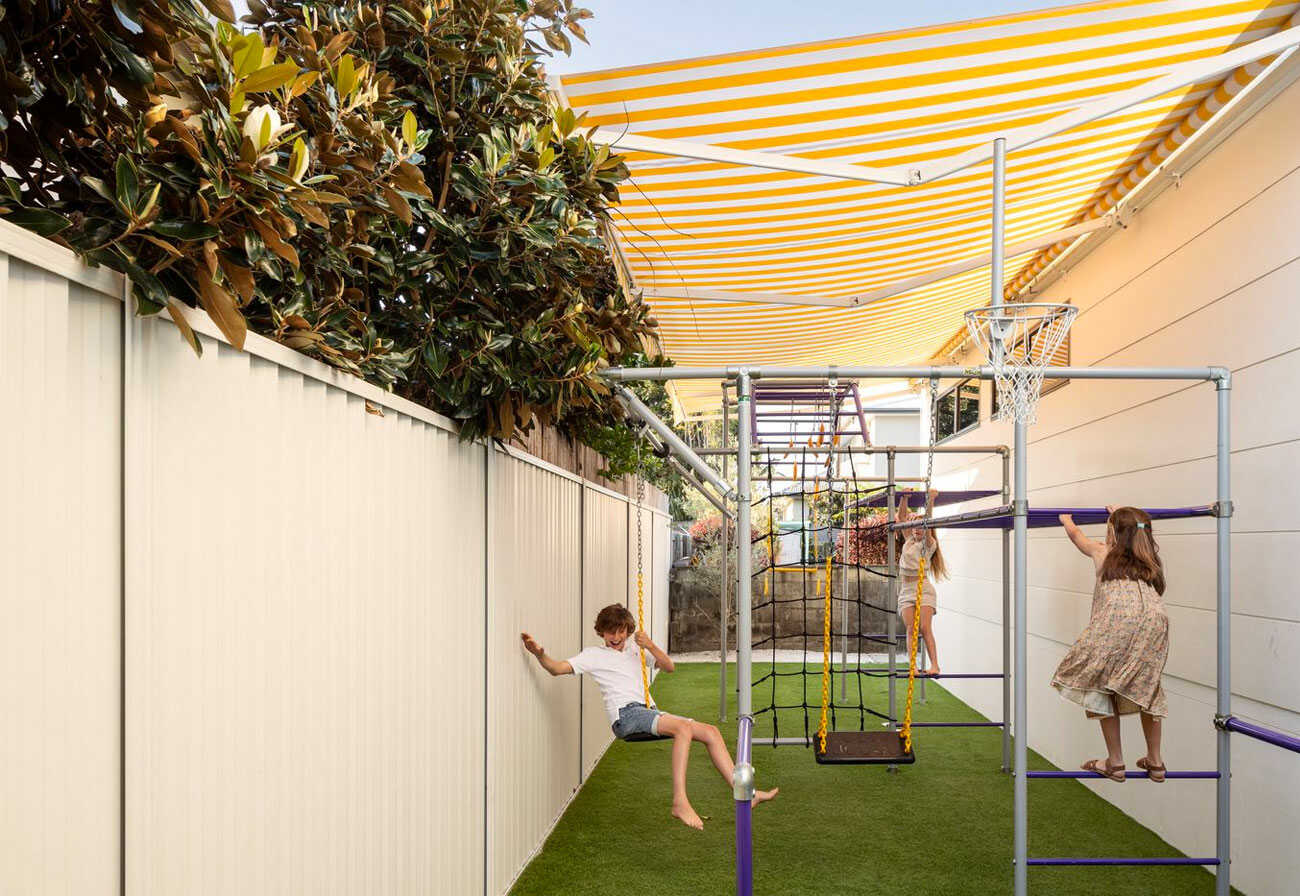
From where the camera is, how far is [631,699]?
5.15 metres

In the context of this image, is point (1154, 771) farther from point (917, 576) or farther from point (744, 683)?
point (917, 576)

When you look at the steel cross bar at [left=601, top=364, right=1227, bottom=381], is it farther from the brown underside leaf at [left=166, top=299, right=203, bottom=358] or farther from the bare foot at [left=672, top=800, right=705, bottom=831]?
the brown underside leaf at [left=166, top=299, right=203, bottom=358]

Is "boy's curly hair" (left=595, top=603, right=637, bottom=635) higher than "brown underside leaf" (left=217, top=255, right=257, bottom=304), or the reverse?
"brown underside leaf" (left=217, top=255, right=257, bottom=304)

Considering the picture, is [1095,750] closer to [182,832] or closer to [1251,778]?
[1251,778]

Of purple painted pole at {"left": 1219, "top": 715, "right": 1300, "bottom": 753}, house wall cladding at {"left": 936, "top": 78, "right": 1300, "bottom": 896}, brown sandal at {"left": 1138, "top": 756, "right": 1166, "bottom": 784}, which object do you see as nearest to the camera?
purple painted pole at {"left": 1219, "top": 715, "right": 1300, "bottom": 753}

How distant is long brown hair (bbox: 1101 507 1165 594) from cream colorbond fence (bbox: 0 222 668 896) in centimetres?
309

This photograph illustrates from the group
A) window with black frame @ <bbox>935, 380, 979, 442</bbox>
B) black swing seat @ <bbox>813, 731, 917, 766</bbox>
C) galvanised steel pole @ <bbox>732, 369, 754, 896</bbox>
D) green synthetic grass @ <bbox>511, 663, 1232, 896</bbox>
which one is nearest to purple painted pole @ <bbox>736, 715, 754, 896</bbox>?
galvanised steel pole @ <bbox>732, 369, 754, 896</bbox>

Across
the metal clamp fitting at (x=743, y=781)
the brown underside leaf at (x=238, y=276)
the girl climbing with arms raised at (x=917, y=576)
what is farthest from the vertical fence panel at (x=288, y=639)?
the girl climbing with arms raised at (x=917, y=576)

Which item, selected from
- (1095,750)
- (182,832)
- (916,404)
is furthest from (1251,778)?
(916,404)

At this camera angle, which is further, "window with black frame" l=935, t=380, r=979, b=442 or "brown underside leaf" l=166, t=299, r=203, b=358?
"window with black frame" l=935, t=380, r=979, b=442

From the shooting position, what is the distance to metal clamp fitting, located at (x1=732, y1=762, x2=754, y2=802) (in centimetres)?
352

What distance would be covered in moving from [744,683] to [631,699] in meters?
1.37

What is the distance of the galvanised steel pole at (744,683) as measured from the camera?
3529 millimetres

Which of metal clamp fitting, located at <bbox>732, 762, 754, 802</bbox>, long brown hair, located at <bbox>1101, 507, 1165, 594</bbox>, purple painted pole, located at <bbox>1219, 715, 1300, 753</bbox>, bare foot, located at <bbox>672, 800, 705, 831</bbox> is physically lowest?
bare foot, located at <bbox>672, 800, 705, 831</bbox>
